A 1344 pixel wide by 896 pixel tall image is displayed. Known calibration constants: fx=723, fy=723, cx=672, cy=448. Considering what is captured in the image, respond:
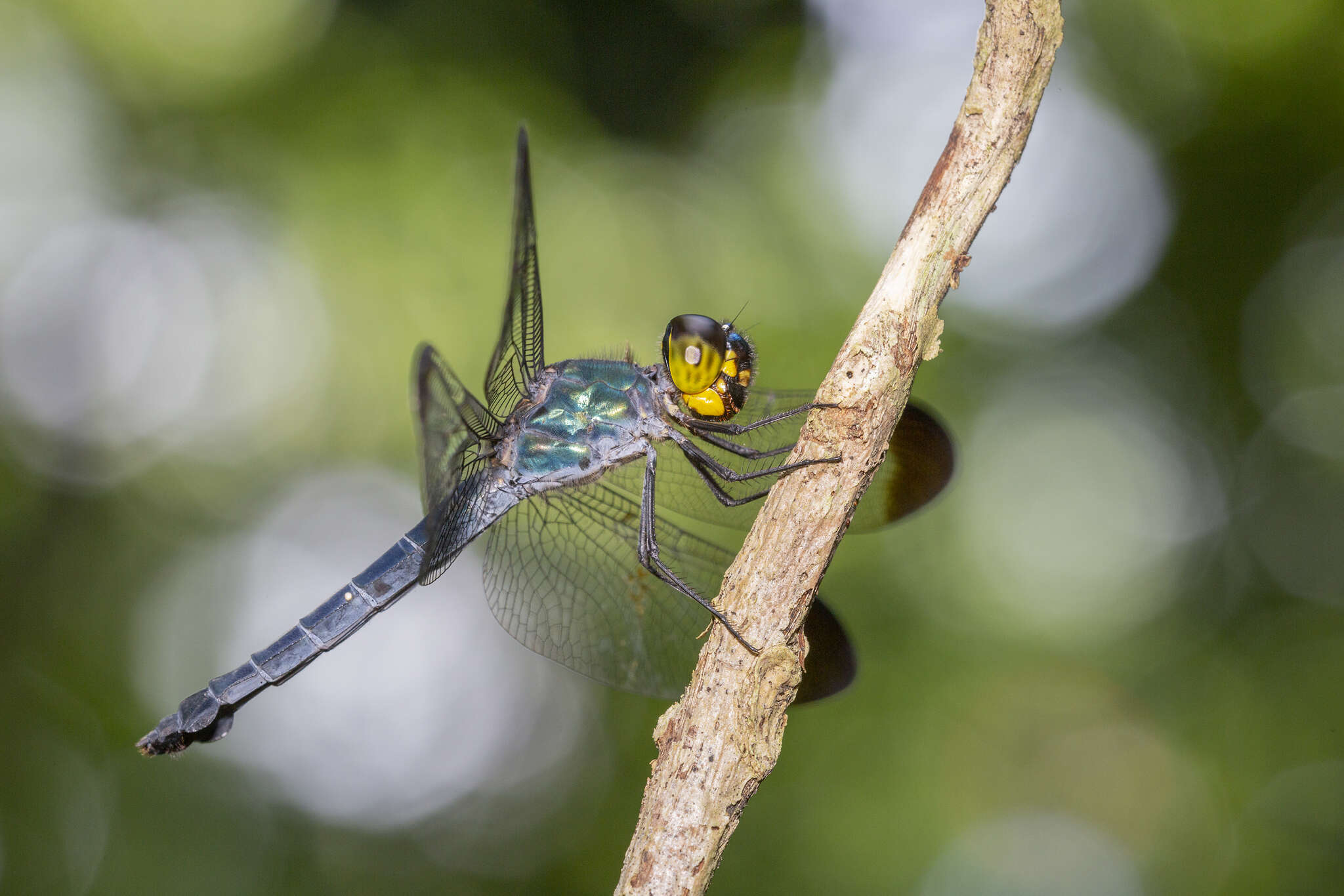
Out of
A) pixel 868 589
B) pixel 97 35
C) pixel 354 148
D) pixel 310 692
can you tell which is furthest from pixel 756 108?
pixel 310 692

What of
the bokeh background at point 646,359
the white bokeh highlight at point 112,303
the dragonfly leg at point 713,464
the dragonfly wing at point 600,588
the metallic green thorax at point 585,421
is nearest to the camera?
the dragonfly leg at point 713,464

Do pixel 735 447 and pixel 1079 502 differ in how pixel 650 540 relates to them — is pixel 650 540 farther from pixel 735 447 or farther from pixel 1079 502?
pixel 1079 502

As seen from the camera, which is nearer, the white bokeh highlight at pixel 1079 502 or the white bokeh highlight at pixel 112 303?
→ the white bokeh highlight at pixel 1079 502

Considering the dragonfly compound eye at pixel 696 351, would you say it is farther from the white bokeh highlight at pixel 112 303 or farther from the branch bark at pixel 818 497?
the white bokeh highlight at pixel 112 303

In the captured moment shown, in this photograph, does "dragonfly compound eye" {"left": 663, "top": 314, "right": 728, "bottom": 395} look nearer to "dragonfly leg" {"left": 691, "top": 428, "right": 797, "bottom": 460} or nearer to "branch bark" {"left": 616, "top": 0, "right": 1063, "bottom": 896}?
"dragonfly leg" {"left": 691, "top": 428, "right": 797, "bottom": 460}

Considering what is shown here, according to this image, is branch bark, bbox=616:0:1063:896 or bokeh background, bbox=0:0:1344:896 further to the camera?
bokeh background, bbox=0:0:1344:896

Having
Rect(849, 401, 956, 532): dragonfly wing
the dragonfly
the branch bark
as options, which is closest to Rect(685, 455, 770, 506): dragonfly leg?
the dragonfly

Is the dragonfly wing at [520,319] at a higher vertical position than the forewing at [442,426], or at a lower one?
higher

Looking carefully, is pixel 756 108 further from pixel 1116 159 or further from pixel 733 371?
pixel 733 371

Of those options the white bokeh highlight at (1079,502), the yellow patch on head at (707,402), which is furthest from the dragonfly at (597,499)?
the white bokeh highlight at (1079,502)
